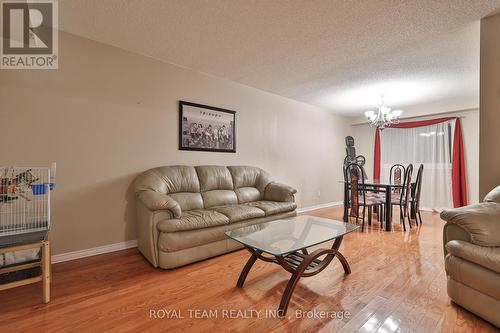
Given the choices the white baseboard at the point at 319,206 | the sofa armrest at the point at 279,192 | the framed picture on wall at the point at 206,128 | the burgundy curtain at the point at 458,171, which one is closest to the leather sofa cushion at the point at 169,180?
the framed picture on wall at the point at 206,128

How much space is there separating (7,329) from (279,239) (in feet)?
6.13

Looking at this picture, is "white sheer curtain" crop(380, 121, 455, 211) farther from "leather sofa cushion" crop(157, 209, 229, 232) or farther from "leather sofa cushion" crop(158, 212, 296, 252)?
"leather sofa cushion" crop(157, 209, 229, 232)

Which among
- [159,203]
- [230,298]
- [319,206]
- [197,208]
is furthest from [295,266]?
[319,206]

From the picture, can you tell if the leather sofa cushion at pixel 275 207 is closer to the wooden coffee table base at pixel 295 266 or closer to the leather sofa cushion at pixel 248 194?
the leather sofa cushion at pixel 248 194

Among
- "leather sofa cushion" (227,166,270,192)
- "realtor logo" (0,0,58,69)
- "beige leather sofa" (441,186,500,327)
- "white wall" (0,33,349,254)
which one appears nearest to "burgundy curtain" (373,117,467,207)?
"beige leather sofa" (441,186,500,327)

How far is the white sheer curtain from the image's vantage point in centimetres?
491

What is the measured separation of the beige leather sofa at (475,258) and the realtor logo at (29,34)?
147 inches

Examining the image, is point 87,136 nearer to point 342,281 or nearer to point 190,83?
point 190,83

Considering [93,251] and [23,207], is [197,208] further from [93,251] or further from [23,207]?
[23,207]

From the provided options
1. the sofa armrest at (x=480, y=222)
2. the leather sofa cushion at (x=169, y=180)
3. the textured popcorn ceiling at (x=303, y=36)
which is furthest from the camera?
the leather sofa cushion at (x=169, y=180)

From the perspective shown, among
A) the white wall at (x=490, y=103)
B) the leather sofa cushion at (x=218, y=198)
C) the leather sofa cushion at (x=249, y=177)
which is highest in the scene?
the white wall at (x=490, y=103)

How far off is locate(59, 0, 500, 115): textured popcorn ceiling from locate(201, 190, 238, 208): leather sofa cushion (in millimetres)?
1825

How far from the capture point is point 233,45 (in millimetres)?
2652

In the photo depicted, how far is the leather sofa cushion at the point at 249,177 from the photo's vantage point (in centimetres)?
362
